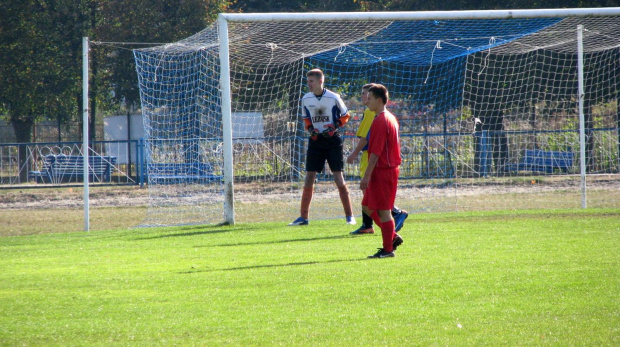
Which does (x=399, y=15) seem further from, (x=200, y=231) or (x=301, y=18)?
(x=200, y=231)

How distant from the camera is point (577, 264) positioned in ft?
22.6

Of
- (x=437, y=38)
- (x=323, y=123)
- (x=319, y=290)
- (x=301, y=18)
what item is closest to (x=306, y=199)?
(x=323, y=123)

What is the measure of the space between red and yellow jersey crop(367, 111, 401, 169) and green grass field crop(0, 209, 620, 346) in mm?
986

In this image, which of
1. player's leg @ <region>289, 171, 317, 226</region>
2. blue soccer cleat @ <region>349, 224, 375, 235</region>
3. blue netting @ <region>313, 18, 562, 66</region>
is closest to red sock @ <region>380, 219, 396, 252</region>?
blue soccer cleat @ <region>349, 224, 375, 235</region>

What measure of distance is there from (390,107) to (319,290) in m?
16.3

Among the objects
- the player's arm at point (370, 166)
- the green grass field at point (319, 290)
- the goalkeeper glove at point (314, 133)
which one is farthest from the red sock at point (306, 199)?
the player's arm at point (370, 166)

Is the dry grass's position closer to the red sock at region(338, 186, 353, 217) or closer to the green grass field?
the red sock at region(338, 186, 353, 217)

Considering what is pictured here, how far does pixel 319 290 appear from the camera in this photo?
19.6 ft

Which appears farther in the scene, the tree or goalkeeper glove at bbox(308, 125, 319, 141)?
the tree

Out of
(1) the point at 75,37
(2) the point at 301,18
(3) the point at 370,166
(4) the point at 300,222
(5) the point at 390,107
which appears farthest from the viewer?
(1) the point at 75,37

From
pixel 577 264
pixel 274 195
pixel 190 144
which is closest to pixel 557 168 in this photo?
pixel 274 195

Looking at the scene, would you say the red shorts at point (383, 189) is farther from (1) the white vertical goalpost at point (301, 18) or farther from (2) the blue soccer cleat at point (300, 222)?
(1) the white vertical goalpost at point (301, 18)

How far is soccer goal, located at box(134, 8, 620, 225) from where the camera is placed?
43.0 ft

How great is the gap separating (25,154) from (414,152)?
12.5 metres
